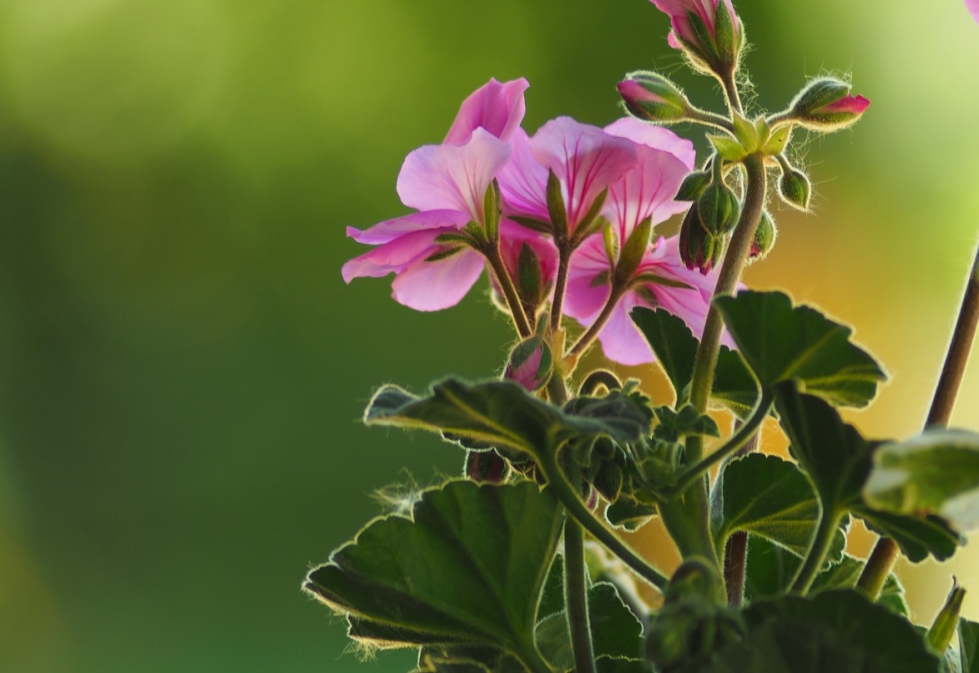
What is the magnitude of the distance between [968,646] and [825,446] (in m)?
0.10

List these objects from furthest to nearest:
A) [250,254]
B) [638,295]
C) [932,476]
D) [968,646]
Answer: [250,254] → [638,295] → [968,646] → [932,476]

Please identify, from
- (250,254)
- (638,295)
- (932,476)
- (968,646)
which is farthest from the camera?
(250,254)

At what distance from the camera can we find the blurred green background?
8.21ft

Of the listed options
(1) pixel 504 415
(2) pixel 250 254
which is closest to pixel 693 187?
(1) pixel 504 415

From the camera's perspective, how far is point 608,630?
1.14 ft

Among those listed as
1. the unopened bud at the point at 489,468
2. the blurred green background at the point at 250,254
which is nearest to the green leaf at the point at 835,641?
the unopened bud at the point at 489,468

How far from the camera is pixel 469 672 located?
28 cm

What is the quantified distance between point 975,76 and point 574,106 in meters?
0.99

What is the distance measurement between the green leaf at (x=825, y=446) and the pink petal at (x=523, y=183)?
5.6 inches

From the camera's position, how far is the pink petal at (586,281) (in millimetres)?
418

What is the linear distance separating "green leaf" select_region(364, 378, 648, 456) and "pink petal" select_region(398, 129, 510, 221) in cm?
10

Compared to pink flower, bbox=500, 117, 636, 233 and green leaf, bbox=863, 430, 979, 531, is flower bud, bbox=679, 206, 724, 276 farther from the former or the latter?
green leaf, bbox=863, 430, 979, 531

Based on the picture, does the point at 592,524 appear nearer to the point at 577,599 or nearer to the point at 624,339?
the point at 577,599

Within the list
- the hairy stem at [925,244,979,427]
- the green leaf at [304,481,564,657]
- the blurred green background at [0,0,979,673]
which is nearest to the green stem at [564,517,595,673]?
the green leaf at [304,481,564,657]
